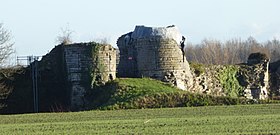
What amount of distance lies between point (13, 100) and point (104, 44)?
18.3 feet

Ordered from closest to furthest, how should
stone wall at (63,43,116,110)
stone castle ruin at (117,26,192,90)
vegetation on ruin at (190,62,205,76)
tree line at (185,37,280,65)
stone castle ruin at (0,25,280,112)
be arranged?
stone wall at (63,43,116,110) → stone castle ruin at (0,25,280,112) → stone castle ruin at (117,26,192,90) → vegetation on ruin at (190,62,205,76) → tree line at (185,37,280,65)

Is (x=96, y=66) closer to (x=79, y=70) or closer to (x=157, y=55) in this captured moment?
(x=79, y=70)

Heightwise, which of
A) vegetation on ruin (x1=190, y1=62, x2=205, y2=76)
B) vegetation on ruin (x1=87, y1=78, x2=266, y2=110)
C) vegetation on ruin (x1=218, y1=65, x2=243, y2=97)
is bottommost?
vegetation on ruin (x1=87, y1=78, x2=266, y2=110)

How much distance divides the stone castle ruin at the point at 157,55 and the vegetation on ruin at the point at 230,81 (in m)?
6.30

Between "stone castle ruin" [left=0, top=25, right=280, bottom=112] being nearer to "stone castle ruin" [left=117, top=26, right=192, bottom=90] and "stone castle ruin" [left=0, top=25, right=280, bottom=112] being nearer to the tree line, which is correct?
"stone castle ruin" [left=117, top=26, right=192, bottom=90]

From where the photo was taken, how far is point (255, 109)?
33.7 metres

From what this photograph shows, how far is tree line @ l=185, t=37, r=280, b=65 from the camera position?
108 metres

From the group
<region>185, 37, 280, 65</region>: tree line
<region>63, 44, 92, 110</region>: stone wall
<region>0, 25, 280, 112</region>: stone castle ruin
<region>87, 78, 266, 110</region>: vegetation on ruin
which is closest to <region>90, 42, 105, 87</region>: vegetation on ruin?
<region>0, 25, 280, 112</region>: stone castle ruin

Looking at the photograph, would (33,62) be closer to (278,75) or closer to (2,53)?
(2,53)

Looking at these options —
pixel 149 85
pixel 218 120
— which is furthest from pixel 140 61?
pixel 218 120

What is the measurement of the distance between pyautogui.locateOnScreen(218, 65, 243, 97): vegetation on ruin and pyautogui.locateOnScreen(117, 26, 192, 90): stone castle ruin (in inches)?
248

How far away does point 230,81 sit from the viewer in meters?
53.8

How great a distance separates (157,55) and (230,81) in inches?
389

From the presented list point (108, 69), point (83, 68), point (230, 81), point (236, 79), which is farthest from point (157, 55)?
point (236, 79)
